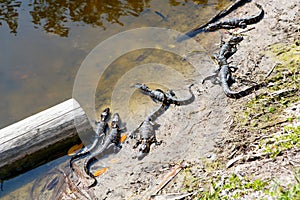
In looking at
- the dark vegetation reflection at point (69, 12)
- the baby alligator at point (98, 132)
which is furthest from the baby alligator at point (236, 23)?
the baby alligator at point (98, 132)

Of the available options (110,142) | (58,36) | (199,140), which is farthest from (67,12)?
(199,140)

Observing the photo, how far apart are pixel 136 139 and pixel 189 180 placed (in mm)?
1617

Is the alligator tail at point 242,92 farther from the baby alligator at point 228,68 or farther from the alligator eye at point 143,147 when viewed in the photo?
the alligator eye at point 143,147

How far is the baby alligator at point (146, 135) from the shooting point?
17.3 ft

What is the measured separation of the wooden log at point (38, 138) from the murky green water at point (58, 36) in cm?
115

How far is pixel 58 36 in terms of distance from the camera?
7.73 metres

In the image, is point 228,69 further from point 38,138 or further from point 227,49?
point 38,138

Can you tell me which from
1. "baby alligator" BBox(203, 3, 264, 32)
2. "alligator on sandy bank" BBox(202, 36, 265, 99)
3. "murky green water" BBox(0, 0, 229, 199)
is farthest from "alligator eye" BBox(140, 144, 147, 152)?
"baby alligator" BBox(203, 3, 264, 32)

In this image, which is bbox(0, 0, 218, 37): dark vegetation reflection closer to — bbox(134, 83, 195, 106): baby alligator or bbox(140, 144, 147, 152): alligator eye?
bbox(134, 83, 195, 106): baby alligator

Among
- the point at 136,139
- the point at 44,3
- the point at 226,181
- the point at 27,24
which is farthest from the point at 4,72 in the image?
the point at 226,181

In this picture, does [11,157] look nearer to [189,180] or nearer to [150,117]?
[150,117]

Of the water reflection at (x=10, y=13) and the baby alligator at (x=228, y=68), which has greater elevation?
the water reflection at (x=10, y=13)

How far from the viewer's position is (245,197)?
3.34 meters

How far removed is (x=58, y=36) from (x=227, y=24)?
3.97 m
